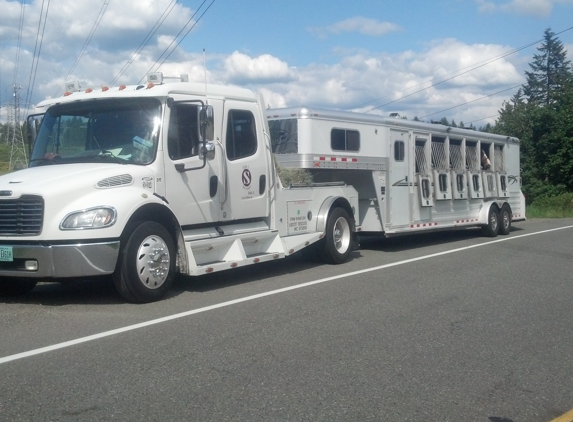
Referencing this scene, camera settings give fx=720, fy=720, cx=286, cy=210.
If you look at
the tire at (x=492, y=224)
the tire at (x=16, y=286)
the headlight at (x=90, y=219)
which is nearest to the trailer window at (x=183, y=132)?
the headlight at (x=90, y=219)

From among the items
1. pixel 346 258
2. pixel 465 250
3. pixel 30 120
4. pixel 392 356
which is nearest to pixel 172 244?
pixel 30 120

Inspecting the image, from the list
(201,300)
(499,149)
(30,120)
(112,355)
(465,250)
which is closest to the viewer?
(112,355)

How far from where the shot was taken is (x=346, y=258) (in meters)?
12.9

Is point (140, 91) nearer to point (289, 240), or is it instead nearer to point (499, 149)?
point (289, 240)

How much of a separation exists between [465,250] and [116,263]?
8857mm

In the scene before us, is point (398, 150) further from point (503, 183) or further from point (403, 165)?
point (503, 183)

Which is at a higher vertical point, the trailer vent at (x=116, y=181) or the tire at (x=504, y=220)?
the trailer vent at (x=116, y=181)

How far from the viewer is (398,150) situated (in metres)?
15.2

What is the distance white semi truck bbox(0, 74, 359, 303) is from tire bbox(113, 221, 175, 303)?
0.04 ft

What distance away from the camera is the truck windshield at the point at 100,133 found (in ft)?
30.2

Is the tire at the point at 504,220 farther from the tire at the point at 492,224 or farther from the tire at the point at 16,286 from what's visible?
the tire at the point at 16,286

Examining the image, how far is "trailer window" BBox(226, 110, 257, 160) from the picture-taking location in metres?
10.5

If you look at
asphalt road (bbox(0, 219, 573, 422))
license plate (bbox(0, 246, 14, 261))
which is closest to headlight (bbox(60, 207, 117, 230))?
license plate (bbox(0, 246, 14, 261))

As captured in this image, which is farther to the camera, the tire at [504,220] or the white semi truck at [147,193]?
the tire at [504,220]
